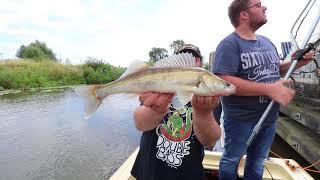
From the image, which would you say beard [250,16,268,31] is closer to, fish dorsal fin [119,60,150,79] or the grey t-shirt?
the grey t-shirt

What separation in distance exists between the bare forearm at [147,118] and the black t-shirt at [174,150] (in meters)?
0.12

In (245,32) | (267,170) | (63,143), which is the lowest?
(63,143)

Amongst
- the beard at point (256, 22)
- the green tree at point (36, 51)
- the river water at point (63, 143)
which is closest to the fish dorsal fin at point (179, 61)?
the beard at point (256, 22)

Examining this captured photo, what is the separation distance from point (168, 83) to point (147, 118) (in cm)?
36

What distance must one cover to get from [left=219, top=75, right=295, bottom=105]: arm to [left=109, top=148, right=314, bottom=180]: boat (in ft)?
4.39

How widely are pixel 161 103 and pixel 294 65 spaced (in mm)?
1770

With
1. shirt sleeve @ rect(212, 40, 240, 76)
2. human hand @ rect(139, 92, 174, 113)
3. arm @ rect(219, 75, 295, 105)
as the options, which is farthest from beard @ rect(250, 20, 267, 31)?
human hand @ rect(139, 92, 174, 113)

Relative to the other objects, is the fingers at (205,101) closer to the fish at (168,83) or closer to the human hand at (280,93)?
the fish at (168,83)

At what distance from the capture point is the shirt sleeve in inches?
115

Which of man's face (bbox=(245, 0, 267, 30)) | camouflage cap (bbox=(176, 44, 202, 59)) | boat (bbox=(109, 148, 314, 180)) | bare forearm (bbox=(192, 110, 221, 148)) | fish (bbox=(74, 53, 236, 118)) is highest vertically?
man's face (bbox=(245, 0, 267, 30))

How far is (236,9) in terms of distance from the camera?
321cm

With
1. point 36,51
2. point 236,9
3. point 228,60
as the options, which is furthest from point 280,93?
point 36,51

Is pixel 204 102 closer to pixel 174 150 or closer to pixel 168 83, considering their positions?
pixel 168 83

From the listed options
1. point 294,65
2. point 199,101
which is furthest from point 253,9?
point 199,101
